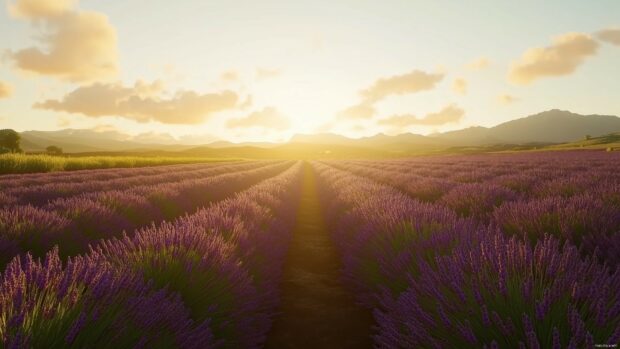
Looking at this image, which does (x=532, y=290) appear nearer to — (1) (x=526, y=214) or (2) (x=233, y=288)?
(2) (x=233, y=288)

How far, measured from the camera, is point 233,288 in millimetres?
2990

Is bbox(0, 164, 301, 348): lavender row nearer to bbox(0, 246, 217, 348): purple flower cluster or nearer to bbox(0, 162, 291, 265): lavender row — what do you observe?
bbox(0, 246, 217, 348): purple flower cluster

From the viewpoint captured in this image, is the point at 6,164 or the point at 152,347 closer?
the point at 152,347

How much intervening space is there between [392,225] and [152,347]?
10.5 ft

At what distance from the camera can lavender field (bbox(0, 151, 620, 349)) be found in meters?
1.73

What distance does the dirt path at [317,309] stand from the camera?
139 inches

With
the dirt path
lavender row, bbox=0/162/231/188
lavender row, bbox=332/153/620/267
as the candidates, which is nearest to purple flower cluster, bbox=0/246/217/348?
the dirt path

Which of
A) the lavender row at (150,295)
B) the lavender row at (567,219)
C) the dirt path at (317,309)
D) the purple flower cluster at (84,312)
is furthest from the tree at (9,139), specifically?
the purple flower cluster at (84,312)

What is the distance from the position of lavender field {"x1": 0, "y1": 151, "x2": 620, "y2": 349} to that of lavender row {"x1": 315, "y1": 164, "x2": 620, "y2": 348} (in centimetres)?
1

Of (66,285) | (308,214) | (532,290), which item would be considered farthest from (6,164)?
(532,290)

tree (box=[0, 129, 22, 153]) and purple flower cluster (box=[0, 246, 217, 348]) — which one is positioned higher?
tree (box=[0, 129, 22, 153])

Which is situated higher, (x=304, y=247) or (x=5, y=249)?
(x=5, y=249)

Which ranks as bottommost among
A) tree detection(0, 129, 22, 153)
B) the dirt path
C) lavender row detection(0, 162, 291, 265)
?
the dirt path

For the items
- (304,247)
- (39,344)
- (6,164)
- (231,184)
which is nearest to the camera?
(39,344)
